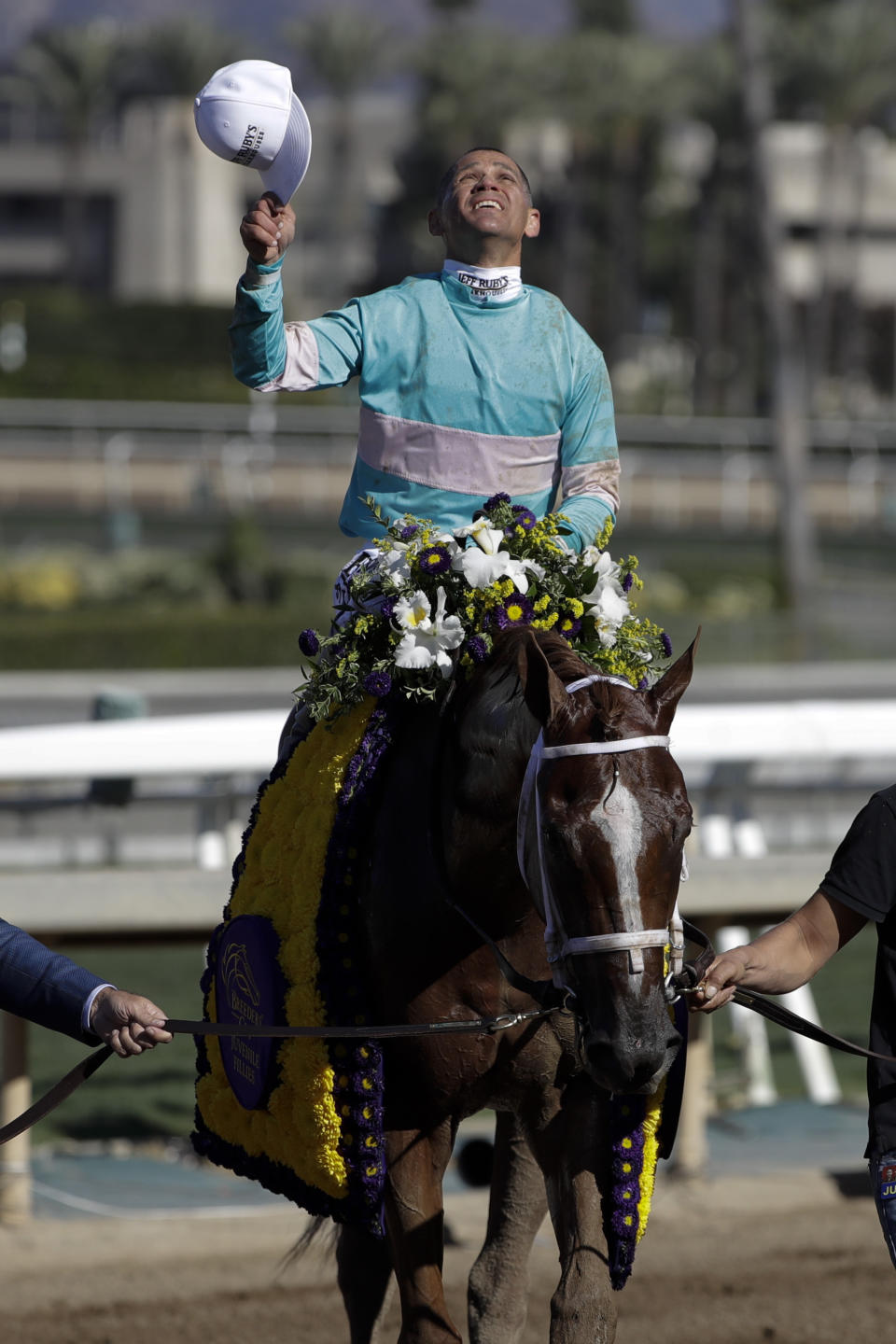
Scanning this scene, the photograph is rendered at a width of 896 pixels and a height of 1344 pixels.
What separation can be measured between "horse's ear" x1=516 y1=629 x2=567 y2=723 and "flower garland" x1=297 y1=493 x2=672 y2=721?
442mm

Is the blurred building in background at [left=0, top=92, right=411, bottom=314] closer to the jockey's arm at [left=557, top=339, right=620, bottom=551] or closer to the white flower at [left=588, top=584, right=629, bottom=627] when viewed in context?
the jockey's arm at [left=557, top=339, right=620, bottom=551]

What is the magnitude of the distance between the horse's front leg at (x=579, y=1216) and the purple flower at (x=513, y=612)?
0.81 m

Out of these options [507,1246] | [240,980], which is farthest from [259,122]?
[507,1246]

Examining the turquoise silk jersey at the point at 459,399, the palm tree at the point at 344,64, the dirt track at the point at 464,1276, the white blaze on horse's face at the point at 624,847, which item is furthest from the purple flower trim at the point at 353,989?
the palm tree at the point at 344,64

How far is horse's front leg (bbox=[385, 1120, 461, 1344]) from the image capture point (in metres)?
3.20

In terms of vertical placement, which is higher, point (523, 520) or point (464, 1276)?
point (523, 520)

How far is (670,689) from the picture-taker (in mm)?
2850

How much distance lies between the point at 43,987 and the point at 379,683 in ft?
2.61

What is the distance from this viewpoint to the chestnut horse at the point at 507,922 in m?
2.73

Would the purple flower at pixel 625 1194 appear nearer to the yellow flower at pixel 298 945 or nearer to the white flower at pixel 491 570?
the yellow flower at pixel 298 945

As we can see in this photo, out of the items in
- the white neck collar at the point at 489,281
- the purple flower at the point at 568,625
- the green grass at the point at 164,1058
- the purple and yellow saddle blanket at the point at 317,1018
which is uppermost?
the white neck collar at the point at 489,281

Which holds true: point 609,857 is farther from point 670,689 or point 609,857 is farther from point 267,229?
point 267,229

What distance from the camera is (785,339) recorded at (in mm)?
19781

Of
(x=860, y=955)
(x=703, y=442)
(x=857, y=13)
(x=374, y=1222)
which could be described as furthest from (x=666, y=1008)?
(x=857, y=13)
